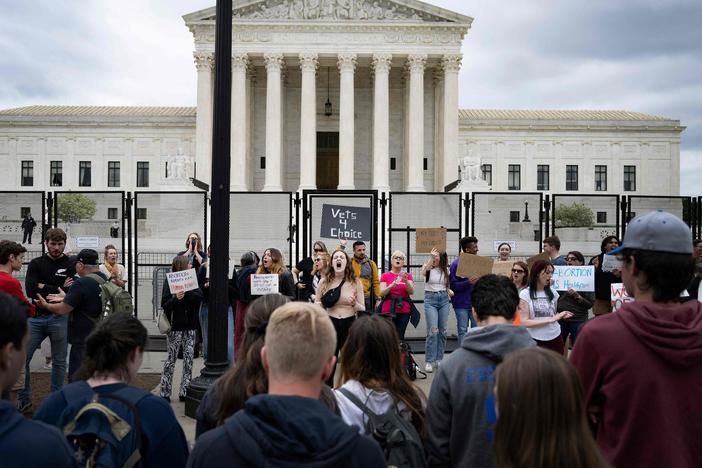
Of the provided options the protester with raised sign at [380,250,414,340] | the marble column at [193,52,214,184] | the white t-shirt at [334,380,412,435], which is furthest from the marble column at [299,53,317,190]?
the white t-shirt at [334,380,412,435]

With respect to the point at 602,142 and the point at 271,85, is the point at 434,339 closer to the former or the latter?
the point at 271,85

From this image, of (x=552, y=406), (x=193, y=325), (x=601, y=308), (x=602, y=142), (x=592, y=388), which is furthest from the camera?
(x=602, y=142)

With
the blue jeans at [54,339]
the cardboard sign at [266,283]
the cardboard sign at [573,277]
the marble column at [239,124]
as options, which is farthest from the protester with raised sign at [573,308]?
the marble column at [239,124]

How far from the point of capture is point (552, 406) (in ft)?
7.34

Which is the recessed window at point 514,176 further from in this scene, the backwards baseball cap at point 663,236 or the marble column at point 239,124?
the backwards baseball cap at point 663,236

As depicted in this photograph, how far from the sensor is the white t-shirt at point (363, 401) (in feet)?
11.3

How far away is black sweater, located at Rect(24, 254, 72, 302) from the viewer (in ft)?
27.2

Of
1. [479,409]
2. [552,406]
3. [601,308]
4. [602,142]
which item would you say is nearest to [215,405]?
[479,409]

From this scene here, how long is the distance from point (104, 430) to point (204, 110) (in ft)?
147

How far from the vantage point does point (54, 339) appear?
27.0 ft

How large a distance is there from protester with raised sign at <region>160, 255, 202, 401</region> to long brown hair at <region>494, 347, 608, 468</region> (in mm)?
6948

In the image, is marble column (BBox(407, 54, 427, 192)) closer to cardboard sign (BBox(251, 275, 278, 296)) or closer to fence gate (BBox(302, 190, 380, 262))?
fence gate (BBox(302, 190, 380, 262))

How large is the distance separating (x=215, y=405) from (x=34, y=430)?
1.23 metres

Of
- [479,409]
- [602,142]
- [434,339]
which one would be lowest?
[434,339]
